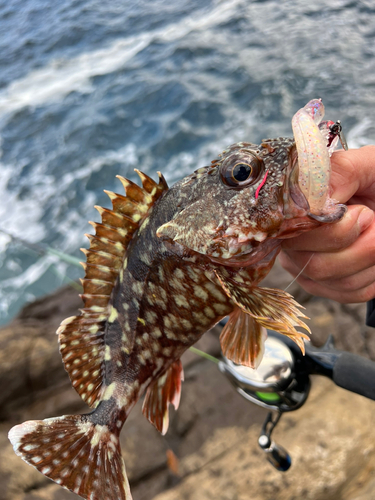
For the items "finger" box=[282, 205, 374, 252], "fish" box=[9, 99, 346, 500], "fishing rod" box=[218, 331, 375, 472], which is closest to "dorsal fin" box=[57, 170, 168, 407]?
"fish" box=[9, 99, 346, 500]

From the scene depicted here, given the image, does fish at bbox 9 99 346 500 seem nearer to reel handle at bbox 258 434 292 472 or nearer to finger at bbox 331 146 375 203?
finger at bbox 331 146 375 203

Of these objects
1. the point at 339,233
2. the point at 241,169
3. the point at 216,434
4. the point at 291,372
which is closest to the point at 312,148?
the point at 241,169

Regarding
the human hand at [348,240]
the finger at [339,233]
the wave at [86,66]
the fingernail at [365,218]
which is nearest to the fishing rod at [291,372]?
the human hand at [348,240]

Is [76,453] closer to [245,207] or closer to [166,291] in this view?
[166,291]

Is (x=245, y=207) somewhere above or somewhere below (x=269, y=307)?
above

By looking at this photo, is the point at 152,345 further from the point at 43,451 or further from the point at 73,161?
the point at 73,161

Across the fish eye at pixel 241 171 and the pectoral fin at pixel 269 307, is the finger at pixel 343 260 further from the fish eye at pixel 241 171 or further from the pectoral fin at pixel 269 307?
the fish eye at pixel 241 171

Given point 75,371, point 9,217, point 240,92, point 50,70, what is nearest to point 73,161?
point 9,217
